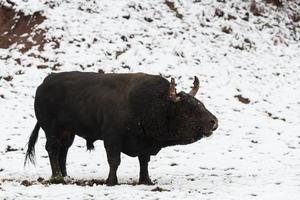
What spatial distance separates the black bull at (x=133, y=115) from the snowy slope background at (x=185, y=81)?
761 millimetres

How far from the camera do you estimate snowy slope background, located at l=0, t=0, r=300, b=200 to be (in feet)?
34.3

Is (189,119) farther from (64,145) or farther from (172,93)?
(64,145)

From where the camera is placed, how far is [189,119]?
1012 centimetres

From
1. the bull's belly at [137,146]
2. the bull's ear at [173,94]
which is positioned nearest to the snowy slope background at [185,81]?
the bull's belly at [137,146]

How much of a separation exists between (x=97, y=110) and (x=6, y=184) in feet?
6.91

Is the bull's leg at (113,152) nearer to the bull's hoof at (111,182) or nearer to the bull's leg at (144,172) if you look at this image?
the bull's hoof at (111,182)

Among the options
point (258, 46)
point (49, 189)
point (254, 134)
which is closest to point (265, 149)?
point (254, 134)

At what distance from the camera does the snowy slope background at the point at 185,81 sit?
10461mm

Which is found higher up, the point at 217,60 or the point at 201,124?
the point at 201,124

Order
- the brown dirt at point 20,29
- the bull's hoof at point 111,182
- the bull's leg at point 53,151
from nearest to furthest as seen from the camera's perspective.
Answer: the bull's hoof at point 111,182
the bull's leg at point 53,151
the brown dirt at point 20,29

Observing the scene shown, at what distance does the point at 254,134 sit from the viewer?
16.3m

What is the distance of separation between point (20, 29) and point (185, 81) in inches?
257

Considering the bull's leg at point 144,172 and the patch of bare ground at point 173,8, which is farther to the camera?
the patch of bare ground at point 173,8

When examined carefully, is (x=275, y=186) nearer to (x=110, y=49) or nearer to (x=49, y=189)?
(x=49, y=189)
